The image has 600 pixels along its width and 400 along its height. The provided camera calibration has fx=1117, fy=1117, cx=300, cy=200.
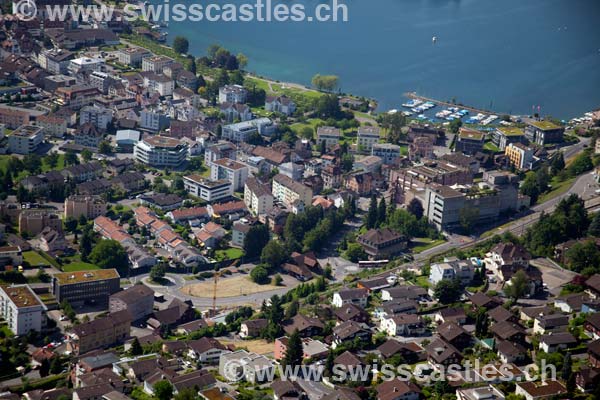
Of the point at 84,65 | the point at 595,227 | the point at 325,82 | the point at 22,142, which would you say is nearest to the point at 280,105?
the point at 325,82

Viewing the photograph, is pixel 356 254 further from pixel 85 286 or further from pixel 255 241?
pixel 85 286

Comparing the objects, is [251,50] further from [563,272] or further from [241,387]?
[241,387]

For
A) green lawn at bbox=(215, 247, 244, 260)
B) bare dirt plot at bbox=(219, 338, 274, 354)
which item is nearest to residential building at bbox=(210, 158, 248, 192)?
green lawn at bbox=(215, 247, 244, 260)

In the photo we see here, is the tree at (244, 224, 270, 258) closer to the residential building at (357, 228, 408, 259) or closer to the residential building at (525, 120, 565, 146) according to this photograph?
the residential building at (357, 228, 408, 259)

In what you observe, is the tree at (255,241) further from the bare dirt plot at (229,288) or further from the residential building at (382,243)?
the residential building at (382,243)

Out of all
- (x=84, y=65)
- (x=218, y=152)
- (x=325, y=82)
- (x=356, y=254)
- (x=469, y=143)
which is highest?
(x=84, y=65)
